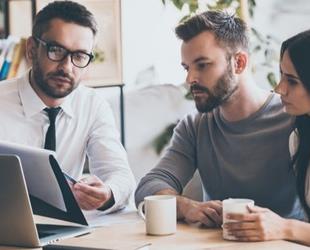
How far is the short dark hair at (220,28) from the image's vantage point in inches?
78.2

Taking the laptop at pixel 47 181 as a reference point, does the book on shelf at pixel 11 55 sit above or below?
above

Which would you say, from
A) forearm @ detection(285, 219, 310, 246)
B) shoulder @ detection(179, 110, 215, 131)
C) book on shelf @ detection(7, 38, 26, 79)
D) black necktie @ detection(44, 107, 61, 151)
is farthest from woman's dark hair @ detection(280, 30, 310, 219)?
book on shelf @ detection(7, 38, 26, 79)

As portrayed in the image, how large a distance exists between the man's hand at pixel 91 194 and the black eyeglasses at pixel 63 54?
49cm

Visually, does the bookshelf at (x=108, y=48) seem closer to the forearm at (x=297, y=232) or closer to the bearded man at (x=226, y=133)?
the bearded man at (x=226, y=133)

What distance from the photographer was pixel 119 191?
1.93m

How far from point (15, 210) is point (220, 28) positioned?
103cm

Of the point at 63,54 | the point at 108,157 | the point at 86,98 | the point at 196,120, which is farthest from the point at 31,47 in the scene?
the point at 196,120

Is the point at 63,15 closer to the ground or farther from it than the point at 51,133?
farther from it

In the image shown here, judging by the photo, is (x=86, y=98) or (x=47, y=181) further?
(x=86, y=98)

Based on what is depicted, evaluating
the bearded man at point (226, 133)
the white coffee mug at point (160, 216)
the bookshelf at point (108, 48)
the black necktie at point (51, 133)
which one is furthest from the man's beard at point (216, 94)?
the bookshelf at point (108, 48)

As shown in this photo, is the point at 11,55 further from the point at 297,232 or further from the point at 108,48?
the point at 297,232

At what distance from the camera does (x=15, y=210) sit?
1.32m

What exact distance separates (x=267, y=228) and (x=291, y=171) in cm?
52

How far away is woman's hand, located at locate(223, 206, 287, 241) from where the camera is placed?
1.36 m
